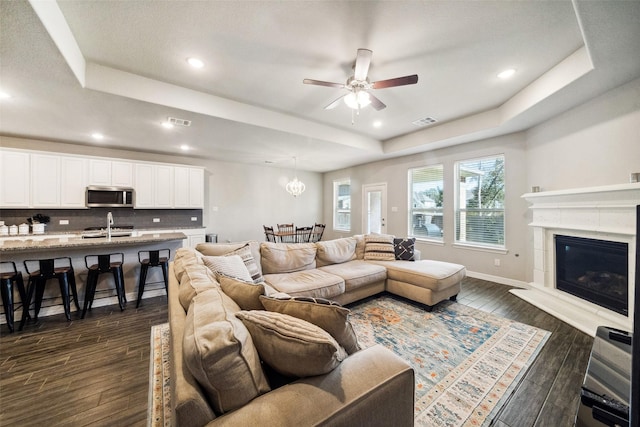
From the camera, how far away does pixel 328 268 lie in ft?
11.2

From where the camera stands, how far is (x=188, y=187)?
18.0 ft

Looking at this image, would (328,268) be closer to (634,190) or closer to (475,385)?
(475,385)

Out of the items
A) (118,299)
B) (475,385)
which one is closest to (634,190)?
(475,385)

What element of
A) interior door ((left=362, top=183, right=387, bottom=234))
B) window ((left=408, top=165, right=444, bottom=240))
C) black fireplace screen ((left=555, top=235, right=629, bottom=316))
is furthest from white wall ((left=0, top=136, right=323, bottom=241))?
black fireplace screen ((left=555, top=235, right=629, bottom=316))

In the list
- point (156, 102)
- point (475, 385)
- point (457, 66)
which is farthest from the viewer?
point (156, 102)

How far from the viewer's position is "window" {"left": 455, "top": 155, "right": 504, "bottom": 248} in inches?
172

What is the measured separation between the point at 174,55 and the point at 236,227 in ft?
15.7

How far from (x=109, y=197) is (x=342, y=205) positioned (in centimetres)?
586

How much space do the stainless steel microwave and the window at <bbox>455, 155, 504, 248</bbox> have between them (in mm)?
6710

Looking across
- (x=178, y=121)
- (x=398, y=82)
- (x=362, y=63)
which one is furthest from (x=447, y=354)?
(x=178, y=121)

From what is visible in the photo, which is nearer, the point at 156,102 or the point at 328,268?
the point at 156,102

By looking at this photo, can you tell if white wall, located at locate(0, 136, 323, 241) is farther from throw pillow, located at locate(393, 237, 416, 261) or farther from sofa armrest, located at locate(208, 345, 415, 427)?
sofa armrest, located at locate(208, 345, 415, 427)

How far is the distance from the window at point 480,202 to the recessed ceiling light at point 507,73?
186 centimetres

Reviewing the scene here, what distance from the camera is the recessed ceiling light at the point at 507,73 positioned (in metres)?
2.78
